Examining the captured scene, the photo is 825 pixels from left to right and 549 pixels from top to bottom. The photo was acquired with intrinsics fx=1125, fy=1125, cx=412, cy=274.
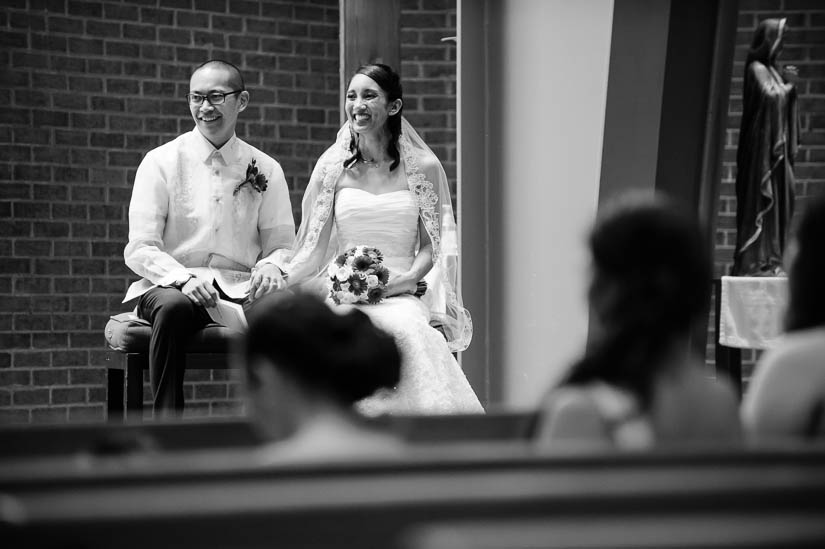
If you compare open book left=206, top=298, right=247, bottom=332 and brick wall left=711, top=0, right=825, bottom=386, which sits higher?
brick wall left=711, top=0, right=825, bottom=386

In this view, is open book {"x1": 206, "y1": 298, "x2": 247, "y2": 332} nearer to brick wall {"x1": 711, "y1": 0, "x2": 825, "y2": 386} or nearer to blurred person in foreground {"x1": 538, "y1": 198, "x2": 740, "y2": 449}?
blurred person in foreground {"x1": 538, "y1": 198, "x2": 740, "y2": 449}

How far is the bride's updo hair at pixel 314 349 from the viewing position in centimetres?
167

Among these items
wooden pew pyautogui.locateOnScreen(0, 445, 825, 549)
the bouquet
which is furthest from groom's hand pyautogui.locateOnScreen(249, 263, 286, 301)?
wooden pew pyautogui.locateOnScreen(0, 445, 825, 549)

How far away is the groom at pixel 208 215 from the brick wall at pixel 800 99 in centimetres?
350

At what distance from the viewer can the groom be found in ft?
15.6

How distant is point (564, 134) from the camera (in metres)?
4.66

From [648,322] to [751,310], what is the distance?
420 centimetres

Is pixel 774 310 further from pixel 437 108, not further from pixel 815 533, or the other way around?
pixel 815 533

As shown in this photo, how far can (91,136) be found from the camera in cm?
675

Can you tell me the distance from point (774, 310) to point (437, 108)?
266 centimetres

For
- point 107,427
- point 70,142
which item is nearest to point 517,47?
point 70,142

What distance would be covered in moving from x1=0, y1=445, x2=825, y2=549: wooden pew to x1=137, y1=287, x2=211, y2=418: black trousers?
3.29 m

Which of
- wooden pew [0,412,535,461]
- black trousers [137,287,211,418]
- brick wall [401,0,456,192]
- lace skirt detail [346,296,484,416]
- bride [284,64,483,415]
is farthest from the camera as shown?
brick wall [401,0,456,192]

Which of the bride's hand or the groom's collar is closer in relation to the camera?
the bride's hand
